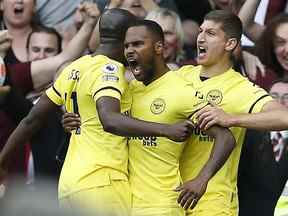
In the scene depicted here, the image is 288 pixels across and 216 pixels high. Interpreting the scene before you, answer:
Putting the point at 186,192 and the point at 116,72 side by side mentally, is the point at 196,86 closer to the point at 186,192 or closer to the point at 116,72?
the point at 116,72

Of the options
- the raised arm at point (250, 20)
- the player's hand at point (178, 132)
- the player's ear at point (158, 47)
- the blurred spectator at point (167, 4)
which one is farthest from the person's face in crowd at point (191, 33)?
the player's hand at point (178, 132)

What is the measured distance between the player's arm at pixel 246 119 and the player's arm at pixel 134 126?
129 millimetres

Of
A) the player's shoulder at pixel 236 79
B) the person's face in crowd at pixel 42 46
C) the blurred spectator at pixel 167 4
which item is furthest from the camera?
the blurred spectator at pixel 167 4

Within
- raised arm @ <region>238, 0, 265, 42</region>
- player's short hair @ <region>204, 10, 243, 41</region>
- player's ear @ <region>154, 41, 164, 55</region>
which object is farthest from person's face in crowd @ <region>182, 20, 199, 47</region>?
player's ear @ <region>154, 41, 164, 55</region>

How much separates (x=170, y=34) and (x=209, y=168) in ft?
8.96

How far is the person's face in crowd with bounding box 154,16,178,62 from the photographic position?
21.6 feet

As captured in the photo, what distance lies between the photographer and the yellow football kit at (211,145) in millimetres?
4543

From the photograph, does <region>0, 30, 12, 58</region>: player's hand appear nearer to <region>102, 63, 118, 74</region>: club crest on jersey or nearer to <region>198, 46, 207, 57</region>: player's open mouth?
<region>102, 63, 118, 74</region>: club crest on jersey

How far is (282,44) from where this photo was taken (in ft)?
20.8

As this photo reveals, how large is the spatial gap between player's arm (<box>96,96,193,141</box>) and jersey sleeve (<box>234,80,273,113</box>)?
1.65 ft

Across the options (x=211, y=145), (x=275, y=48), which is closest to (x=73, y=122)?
(x=211, y=145)

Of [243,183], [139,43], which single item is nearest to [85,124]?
[139,43]

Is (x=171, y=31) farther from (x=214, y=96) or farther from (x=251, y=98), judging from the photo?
(x=251, y=98)

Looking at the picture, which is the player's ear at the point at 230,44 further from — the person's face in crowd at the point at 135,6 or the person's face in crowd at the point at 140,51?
the person's face in crowd at the point at 135,6
